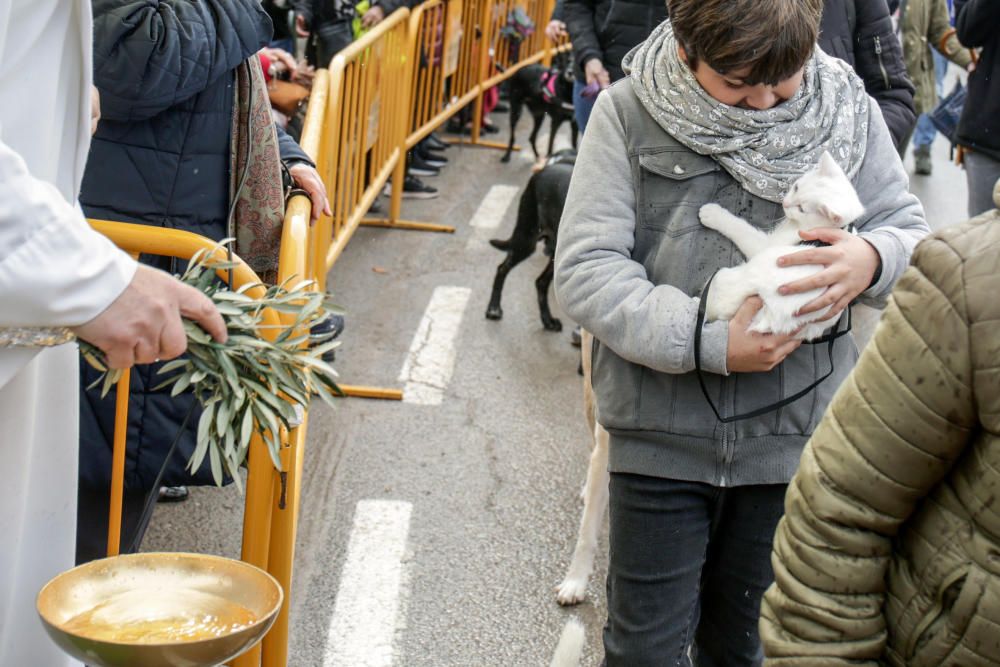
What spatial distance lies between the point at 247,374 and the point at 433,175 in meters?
8.41

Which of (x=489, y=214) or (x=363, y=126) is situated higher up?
(x=363, y=126)

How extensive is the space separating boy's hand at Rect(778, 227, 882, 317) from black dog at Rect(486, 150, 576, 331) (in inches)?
141

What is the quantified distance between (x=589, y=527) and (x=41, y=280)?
2666mm

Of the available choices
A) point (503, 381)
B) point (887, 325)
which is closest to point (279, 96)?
point (503, 381)

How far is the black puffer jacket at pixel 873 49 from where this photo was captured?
441 cm

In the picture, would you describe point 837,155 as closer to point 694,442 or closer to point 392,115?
point 694,442

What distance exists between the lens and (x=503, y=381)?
20.4 ft

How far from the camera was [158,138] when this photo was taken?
3080 millimetres

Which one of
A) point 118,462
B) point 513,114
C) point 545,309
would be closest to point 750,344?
point 118,462

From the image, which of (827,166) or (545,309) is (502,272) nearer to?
(545,309)

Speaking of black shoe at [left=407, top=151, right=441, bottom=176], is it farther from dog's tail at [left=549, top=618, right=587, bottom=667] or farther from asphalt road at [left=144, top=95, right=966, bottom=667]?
dog's tail at [left=549, top=618, right=587, bottom=667]

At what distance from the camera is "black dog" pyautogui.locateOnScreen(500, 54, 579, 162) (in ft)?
33.1

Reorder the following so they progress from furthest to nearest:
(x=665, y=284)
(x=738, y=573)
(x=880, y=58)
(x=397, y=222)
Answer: (x=397, y=222) → (x=880, y=58) → (x=738, y=573) → (x=665, y=284)

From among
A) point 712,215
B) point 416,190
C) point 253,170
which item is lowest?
point 416,190
